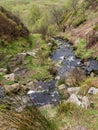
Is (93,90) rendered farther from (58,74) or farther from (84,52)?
(84,52)

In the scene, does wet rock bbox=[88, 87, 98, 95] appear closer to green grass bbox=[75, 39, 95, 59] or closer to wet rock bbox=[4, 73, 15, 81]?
wet rock bbox=[4, 73, 15, 81]

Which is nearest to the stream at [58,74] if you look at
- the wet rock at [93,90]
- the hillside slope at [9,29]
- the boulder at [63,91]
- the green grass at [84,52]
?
the boulder at [63,91]

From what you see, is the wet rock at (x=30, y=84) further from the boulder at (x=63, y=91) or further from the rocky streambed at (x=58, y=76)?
the boulder at (x=63, y=91)

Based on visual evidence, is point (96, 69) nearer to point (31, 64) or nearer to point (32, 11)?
point (31, 64)

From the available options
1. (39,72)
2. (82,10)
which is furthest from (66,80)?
(82,10)

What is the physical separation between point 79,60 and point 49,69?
5.67 meters

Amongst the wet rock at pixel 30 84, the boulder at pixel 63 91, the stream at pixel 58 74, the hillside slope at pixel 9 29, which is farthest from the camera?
the hillside slope at pixel 9 29

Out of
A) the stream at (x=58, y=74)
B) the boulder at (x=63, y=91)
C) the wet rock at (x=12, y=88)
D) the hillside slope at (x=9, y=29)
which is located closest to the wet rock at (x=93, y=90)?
the stream at (x=58, y=74)

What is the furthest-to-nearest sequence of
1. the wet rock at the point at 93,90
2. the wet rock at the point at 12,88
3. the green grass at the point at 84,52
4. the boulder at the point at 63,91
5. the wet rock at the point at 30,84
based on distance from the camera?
the green grass at the point at 84,52, the wet rock at the point at 30,84, the wet rock at the point at 12,88, the boulder at the point at 63,91, the wet rock at the point at 93,90

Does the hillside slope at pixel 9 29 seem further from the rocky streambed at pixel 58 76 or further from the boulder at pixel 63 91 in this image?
the boulder at pixel 63 91

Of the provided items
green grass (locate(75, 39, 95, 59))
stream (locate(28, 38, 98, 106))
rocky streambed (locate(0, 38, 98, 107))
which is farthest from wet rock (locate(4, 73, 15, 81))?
green grass (locate(75, 39, 95, 59))

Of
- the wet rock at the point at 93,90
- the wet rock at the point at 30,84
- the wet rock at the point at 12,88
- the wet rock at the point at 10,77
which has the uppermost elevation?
the wet rock at the point at 93,90

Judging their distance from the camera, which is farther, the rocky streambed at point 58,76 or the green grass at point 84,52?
the green grass at point 84,52

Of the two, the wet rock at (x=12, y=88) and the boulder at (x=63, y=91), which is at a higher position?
the boulder at (x=63, y=91)
